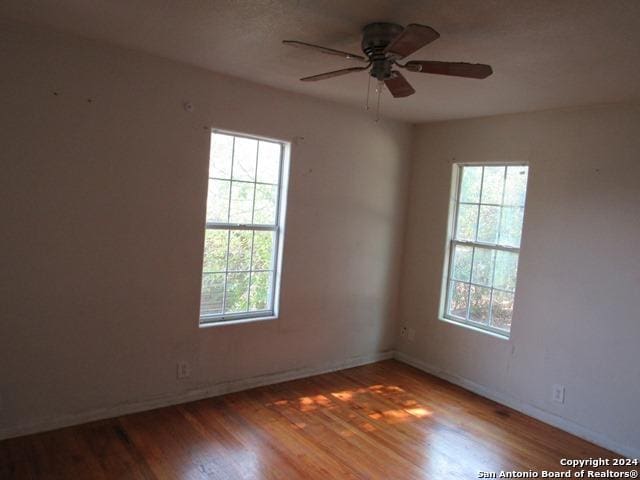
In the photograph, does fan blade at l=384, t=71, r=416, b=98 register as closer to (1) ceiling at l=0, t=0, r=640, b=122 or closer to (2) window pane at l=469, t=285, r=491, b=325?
(1) ceiling at l=0, t=0, r=640, b=122

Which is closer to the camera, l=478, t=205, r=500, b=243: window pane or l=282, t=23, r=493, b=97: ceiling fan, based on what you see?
l=282, t=23, r=493, b=97: ceiling fan

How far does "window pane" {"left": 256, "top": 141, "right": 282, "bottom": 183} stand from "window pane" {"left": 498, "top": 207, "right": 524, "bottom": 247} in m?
2.00

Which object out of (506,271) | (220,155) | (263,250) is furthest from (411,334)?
(220,155)

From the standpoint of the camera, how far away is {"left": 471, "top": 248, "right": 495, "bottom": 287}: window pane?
4113 millimetres

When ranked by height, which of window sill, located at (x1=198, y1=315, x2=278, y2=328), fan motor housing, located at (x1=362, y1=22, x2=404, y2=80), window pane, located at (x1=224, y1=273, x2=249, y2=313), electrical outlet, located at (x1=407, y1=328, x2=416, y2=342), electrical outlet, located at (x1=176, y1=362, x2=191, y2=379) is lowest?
electrical outlet, located at (x1=176, y1=362, x2=191, y2=379)

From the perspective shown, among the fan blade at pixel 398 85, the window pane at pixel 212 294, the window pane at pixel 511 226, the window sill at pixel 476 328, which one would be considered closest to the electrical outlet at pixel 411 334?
the window sill at pixel 476 328

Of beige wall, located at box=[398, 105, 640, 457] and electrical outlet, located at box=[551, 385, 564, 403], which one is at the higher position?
beige wall, located at box=[398, 105, 640, 457]

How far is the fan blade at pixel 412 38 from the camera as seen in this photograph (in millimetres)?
1749

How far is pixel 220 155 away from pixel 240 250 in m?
0.76

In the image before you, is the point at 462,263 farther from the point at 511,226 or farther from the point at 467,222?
the point at 511,226

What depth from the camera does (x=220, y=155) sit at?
3508 mm

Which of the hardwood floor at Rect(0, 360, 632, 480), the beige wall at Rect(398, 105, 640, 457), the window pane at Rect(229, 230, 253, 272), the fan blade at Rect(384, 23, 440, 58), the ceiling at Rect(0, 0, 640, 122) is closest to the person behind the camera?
the fan blade at Rect(384, 23, 440, 58)

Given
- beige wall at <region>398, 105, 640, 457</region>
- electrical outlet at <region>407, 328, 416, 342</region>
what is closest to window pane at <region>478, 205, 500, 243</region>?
beige wall at <region>398, 105, 640, 457</region>

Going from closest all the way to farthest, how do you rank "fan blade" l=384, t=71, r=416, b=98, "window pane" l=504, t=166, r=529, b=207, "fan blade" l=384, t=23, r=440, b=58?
1. "fan blade" l=384, t=23, r=440, b=58
2. "fan blade" l=384, t=71, r=416, b=98
3. "window pane" l=504, t=166, r=529, b=207
